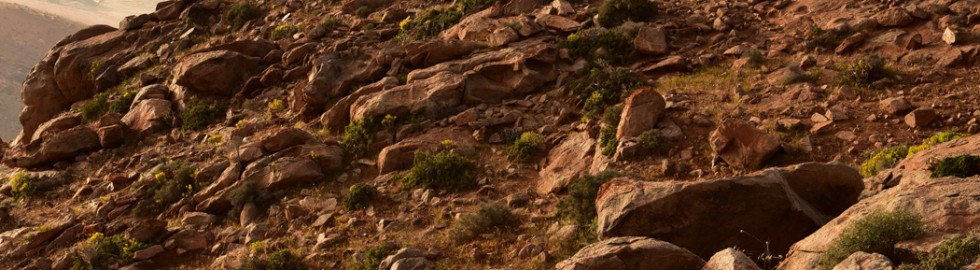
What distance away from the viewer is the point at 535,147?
1711 cm

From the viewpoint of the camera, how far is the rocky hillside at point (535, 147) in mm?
11438

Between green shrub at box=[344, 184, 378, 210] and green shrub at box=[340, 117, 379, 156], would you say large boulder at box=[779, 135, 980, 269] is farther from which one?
green shrub at box=[340, 117, 379, 156]

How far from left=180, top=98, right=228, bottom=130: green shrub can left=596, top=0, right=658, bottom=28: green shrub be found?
10.8 m

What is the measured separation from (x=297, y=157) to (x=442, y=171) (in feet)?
12.5

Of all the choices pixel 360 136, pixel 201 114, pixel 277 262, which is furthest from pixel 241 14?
pixel 277 262

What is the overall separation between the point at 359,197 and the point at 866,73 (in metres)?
10.5

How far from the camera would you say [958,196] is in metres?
9.38

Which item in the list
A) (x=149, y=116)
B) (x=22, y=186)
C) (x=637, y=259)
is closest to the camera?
(x=637, y=259)

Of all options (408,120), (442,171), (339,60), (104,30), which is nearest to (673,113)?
(442,171)

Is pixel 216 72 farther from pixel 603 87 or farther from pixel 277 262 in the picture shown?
pixel 603 87

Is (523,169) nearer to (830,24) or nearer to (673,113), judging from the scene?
(673,113)

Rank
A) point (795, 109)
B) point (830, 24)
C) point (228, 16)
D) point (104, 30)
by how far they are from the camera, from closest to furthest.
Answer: point (795, 109), point (830, 24), point (228, 16), point (104, 30)

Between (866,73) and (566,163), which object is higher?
(866,73)

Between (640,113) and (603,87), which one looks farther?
(603,87)
